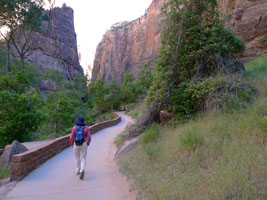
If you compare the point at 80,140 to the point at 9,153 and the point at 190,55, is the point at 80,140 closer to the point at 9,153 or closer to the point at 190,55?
the point at 9,153

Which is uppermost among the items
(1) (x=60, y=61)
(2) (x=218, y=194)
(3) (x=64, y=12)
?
(3) (x=64, y=12)

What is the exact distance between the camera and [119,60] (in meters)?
68.2

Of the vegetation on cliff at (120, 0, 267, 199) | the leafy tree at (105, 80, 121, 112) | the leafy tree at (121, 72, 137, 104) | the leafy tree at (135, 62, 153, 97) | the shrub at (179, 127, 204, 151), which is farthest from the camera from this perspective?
the leafy tree at (105, 80, 121, 112)

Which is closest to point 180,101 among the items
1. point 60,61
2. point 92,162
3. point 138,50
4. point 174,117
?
point 174,117

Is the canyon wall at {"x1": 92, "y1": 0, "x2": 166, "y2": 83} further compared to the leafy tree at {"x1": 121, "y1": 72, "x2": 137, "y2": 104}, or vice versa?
the canyon wall at {"x1": 92, "y1": 0, "x2": 166, "y2": 83}

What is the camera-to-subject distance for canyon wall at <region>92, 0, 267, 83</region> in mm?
14453

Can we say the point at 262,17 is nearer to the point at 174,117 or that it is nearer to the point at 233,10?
the point at 233,10

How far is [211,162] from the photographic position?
4074mm

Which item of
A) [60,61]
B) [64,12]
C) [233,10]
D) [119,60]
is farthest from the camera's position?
[119,60]

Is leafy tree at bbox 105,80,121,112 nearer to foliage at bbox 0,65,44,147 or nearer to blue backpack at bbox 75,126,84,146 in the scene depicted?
Answer: foliage at bbox 0,65,44,147

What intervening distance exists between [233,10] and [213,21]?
9.37 meters

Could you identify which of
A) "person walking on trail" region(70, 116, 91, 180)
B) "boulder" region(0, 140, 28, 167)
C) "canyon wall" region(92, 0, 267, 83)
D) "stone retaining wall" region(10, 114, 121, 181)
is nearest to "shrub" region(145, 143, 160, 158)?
"person walking on trail" region(70, 116, 91, 180)

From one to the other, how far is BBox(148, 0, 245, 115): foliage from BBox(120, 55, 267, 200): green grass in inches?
74.7

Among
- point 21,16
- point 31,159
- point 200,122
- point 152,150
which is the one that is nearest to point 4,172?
point 31,159
